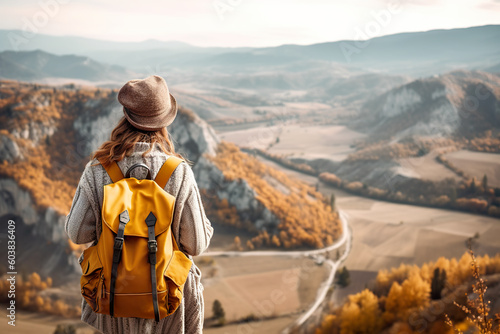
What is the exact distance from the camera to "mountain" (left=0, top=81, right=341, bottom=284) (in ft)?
113

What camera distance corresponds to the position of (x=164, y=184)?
2.80 m

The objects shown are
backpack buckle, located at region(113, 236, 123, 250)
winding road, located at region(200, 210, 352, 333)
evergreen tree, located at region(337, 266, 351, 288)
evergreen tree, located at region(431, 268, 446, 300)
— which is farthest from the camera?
evergreen tree, located at region(337, 266, 351, 288)

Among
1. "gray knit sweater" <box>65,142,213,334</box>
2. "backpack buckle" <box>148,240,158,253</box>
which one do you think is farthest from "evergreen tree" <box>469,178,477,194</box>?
"backpack buckle" <box>148,240,158,253</box>

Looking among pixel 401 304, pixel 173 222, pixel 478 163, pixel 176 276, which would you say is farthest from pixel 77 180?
pixel 478 163

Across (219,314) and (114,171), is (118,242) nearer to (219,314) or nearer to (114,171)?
(114,171)

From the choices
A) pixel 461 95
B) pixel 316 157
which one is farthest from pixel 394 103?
pixel 316 157

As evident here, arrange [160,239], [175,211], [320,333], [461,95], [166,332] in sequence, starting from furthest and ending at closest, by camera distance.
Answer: [461,95] < [320,333] < [166,332] < [175,211] < [160,239]

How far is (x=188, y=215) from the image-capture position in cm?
292

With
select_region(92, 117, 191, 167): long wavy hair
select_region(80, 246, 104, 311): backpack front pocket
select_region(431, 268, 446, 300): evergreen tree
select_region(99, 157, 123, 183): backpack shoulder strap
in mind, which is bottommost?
select_region(431, 268, 446, 300): evergreen tree

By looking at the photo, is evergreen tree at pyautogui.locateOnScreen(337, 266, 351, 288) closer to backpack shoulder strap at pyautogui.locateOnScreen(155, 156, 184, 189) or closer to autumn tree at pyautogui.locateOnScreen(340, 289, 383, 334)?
autumn tree at pyautogui.locateOnScreen(340, 289, 383, 334)

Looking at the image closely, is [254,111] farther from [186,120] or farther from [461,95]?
[186,120]

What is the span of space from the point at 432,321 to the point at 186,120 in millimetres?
42445

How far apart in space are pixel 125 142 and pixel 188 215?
76 cm

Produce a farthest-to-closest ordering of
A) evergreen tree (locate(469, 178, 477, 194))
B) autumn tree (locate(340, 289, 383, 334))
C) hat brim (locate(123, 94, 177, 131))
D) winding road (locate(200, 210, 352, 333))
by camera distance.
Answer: evergreen tree (locate(469, 178, 477, 194)) < winding road (locate(200, 210, 352, 333)) < autumn tree (locate(340, 289, 383, 334)) < hat brim (locate(123, 94, 177, 131))
